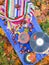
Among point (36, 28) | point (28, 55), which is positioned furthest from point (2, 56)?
point (36, 28)

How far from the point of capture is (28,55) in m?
1.94

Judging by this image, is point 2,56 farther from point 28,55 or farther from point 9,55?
point 28,55

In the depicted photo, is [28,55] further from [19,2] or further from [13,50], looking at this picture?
[19,2]

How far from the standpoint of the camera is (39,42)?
→ 1.92 metres

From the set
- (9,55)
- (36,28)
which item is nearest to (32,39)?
(36,28)

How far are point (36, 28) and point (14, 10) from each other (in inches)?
8.3

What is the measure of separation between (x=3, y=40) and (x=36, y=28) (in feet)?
0.86

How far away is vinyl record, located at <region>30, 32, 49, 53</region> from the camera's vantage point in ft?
6.30

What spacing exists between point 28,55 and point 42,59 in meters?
0.11

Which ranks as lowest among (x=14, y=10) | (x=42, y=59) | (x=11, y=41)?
(x=42, y=59)

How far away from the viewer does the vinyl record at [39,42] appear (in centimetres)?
192

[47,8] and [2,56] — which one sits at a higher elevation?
[47,8]

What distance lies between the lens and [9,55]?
194 cm

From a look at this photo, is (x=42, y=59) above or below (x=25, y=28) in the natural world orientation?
below
